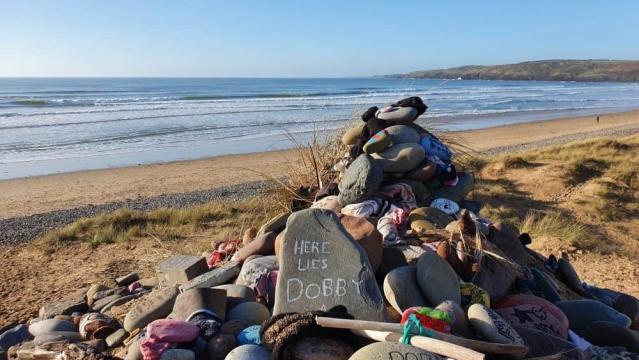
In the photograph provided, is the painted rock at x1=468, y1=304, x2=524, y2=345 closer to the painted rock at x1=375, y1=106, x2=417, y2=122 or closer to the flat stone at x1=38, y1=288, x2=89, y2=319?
the painted rock at x1=375, y1=106, x2=417, y2=122

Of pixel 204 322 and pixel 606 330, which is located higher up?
pixel 204 322

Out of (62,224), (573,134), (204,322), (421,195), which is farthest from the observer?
(573,134)

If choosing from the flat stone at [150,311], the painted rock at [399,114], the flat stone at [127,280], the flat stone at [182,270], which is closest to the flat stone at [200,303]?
the flat stone at [150,311]

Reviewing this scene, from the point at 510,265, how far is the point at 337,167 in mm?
2436

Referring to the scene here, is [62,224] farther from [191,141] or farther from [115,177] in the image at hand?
[191,141]

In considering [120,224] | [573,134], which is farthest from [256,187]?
[573,134]

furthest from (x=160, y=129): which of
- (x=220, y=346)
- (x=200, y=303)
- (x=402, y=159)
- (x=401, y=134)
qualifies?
(x=220, y=346)

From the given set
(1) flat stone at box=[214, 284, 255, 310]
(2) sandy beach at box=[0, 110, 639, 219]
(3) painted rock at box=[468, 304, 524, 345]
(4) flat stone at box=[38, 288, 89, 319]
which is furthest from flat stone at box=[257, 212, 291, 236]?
(2) sandy beach at box=[0, 110, 639, 219]

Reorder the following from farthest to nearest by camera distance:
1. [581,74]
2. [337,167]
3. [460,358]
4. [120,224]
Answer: [581,74] < [120,224] < [337,167] < [460,358]

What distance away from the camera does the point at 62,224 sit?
9.52 m

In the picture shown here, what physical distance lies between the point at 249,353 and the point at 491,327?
4.14 feet

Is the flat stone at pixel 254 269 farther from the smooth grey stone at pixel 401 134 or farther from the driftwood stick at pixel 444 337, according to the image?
the smooth grey stone at pixel 401 134

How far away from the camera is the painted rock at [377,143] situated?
17.6ft

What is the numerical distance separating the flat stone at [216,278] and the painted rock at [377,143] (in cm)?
189
